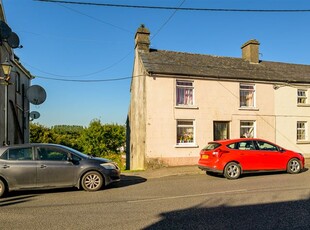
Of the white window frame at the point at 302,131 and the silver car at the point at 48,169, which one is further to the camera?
the white window frame at the point at 302,131

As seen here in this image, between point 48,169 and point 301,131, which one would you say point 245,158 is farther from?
point 301,131

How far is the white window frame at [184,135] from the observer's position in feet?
57.1

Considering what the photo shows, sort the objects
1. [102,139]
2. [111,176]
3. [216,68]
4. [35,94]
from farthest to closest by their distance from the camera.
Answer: [102,139] < [216,68] < [35,94] < [111,176]

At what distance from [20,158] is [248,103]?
561 inches

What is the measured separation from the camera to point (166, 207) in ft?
23.5

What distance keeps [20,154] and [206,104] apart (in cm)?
1140

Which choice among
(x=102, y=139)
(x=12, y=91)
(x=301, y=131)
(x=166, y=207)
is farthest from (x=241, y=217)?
(x=102, y=139)

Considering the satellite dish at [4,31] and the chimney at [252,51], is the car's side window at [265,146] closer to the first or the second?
the chimney at [252,51]

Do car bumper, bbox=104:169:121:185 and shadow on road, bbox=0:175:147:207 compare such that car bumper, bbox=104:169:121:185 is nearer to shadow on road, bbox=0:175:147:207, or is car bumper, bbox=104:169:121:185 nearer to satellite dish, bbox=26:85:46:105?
shadow on road, bbox=0:175:147:207

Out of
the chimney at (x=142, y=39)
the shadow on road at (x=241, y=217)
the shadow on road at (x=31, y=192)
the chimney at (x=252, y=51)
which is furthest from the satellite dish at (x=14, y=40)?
the chimney at (x=252, y=51)

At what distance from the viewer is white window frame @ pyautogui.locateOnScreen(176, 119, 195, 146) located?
17.4m

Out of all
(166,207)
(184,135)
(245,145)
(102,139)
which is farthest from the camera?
(102,139)

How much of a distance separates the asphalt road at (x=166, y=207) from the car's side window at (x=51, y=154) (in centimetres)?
110

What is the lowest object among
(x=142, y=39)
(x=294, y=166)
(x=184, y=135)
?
(x=294, y=166)
